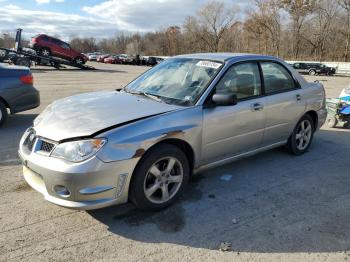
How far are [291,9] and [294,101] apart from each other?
59.3m

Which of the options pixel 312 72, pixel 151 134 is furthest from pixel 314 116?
pixel 312 72

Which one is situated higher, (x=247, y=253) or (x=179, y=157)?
(x=179, y=157)

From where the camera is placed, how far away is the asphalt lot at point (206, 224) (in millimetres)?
3139

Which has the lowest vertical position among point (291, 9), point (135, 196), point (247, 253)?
point (247, 253)

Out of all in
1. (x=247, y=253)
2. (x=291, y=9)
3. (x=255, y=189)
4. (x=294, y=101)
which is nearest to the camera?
(x=247, y=253)

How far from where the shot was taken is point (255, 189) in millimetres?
4492

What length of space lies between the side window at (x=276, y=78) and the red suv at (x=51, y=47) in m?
26.6

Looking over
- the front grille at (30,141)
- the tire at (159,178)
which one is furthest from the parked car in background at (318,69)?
the front grille at (30,141)

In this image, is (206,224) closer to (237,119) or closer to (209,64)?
(237,119)

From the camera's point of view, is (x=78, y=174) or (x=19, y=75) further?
(x=19, y=75)

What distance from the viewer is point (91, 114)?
375 centimetres

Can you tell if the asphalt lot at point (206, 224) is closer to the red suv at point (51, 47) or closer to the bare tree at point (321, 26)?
the red suv at point (51, 47)

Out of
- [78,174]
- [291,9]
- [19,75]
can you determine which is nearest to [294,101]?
[78,174]

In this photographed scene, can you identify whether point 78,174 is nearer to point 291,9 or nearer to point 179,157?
point 179,157
